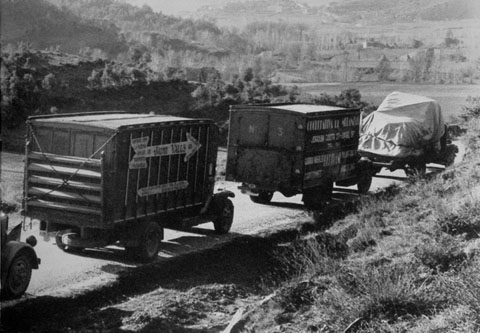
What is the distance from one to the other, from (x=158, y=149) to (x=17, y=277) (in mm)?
4092

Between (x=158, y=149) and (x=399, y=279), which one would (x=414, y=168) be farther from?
(x=399, y=279)

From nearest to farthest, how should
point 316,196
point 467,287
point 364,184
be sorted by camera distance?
point 467,287 → point 316,196 → point 364,184

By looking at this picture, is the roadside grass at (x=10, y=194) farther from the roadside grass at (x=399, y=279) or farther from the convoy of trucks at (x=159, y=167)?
the roadside grass at (x=399, y=279)

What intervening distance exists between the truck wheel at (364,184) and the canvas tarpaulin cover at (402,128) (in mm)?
1098

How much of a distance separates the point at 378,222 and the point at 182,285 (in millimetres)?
4446

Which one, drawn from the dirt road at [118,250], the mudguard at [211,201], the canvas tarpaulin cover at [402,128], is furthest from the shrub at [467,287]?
the canvas tarpaulin cover at [402,128]

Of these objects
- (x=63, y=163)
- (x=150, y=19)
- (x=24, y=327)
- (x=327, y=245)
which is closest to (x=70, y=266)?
(x=63, y=163)

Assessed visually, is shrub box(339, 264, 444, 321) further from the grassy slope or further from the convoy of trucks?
the convoy of trucks

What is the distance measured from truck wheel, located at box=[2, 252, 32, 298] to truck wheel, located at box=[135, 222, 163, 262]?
2.77 m

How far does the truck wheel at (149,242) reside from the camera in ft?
43.5

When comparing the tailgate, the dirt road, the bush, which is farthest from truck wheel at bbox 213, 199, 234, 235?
the bush

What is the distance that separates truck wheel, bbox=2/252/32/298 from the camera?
10.5 metres

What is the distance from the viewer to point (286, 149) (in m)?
→ 18.0

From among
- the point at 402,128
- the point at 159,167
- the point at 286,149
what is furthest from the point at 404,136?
the point at 159,167
